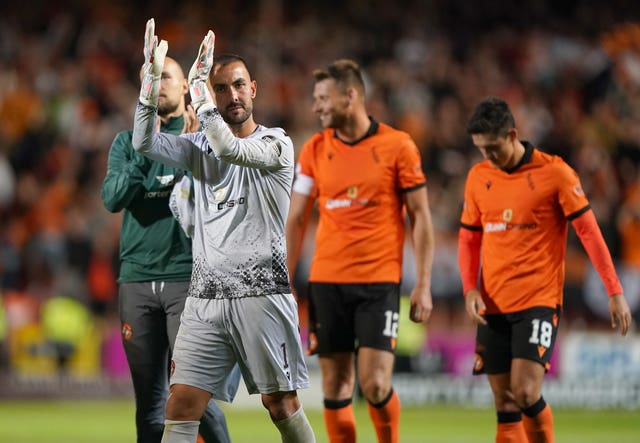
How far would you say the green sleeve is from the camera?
6.65 metres

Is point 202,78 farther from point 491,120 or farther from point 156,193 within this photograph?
point 491,120

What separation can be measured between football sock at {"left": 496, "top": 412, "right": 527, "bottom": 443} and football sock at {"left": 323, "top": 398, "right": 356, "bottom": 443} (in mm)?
1000

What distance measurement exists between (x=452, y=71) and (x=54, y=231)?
6.78 metres

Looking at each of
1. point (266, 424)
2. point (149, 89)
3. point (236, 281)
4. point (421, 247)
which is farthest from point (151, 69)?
point (266, 424)

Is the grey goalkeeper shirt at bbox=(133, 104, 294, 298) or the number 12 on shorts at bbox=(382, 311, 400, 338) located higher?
the grey goalkeeper shirt at bbox=(133, 104, 294, 298)

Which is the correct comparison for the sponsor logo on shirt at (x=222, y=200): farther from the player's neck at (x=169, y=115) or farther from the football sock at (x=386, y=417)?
the football sock at (x=386, y=417)

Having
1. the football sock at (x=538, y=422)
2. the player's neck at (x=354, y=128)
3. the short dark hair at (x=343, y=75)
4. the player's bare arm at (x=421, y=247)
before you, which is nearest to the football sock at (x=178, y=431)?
the player's bare arm at (x=421, y=247)

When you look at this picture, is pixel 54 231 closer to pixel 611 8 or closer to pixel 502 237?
pixel 502 237

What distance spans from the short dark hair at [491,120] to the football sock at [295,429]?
226 centimetres

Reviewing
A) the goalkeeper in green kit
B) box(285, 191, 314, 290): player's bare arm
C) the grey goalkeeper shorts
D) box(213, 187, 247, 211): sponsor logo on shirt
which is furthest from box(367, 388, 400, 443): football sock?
box(213, 187, 247, 211): sponsor logo on shirt

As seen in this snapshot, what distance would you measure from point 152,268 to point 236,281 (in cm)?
107

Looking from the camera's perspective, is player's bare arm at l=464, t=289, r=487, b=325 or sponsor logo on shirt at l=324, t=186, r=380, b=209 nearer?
player's bare arm at l=464, t=289, r=487, b=325

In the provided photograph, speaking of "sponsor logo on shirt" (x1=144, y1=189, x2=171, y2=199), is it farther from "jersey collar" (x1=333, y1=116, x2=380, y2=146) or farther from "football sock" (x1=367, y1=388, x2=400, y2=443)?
"football sock" (x1=367, y1=388, x2=400, y2=443)

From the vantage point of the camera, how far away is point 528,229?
738 cm
